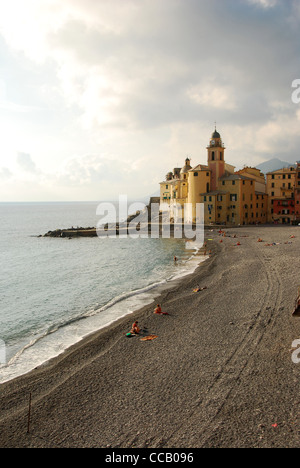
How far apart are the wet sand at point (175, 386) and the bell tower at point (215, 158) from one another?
5852 centimetres

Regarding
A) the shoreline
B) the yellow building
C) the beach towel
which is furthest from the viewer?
the yellow building

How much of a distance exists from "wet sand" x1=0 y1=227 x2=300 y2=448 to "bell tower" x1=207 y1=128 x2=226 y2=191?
58525 millimetres

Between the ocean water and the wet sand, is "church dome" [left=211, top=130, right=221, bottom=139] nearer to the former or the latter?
the ocean water

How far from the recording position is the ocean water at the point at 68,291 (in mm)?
20031

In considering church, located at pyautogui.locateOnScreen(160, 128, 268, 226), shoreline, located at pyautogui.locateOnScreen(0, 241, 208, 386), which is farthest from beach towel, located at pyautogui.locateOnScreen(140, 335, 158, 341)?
church, located at pyautogui.locateOnScreen(160, 128, 268, 226)

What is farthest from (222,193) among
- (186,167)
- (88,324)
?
(88,324)

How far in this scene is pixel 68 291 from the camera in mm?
32438

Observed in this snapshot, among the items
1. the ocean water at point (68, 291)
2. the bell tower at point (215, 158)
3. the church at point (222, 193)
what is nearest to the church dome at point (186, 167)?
the church at point (222, 193)

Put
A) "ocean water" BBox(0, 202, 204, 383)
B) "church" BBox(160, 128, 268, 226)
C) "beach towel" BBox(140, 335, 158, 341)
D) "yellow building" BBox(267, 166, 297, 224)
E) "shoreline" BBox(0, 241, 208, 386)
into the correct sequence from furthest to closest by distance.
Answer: "yellow building" BBox(267, 166, 297, 224) < "church" BBox(160, 128, 268, 226) < "ocean water" BBox(0, 202, 204, 383) < "beach towel" BBox(140, 335, 158, 341) < "shoreline" BBox(0, 241, 208, 386)

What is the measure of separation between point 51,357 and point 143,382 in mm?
6290

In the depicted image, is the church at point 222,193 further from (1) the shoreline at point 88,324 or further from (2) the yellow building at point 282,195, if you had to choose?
(1) the shoreline at point 88,324

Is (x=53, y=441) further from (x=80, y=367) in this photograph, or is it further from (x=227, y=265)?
(x=227, y=265)

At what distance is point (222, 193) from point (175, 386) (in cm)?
6617

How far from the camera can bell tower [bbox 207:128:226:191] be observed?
255 feet
